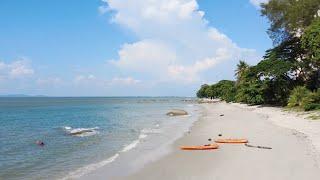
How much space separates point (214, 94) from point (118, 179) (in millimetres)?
139532

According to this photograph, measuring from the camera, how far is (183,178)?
48.6 feet

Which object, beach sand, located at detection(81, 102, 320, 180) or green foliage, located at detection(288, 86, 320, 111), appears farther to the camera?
green foliage, located at detection(288, 86, 320, 111)

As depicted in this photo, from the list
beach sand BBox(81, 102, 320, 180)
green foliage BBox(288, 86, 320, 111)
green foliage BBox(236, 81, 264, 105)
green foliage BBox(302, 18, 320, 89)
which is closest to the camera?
beach sand BBox(81, 102, 320, 180)

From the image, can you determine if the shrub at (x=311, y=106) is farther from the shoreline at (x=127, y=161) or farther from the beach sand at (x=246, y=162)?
the shoreline at (x=127, y=161)

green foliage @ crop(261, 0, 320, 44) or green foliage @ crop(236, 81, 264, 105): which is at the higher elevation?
green foliage @ crop(261, 0, 320, 44)

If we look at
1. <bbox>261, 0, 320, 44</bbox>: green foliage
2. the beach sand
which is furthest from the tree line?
the beach sand

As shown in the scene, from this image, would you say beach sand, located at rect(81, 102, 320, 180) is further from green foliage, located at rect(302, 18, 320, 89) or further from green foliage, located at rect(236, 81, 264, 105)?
green foliage, located at rect(236, 81, 264, 105)

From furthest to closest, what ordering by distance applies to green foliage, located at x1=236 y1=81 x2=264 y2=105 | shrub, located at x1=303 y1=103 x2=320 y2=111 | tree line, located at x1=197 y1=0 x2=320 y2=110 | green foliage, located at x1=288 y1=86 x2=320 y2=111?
green foliage, located at x1=236 y1=81 x2=264 y2=105 → tree line, located at x1=197 y1=0 x2=320 y2=110 → green foliage, located at x1=288 y1=86 x2=320 y2=111 → shrub, located at x1=303 y1=103 x2=320 y2=111

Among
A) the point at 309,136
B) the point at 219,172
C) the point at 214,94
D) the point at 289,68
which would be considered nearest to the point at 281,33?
the point at 289,68

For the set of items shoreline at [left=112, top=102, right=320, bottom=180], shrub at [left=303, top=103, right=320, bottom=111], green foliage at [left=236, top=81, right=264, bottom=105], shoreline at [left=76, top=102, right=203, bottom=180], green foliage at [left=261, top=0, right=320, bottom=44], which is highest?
green foliage at [left=261, top=0, right=320, bottom=44]

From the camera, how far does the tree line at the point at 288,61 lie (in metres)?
48.6

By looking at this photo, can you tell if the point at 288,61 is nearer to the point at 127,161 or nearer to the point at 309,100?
the point at 309,100

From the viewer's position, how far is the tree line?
48594 millimetres

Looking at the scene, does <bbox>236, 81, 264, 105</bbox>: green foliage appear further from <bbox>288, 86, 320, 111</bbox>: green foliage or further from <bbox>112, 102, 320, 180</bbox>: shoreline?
<bbox>112, 102, 320, 180</bbox>: shoreline
